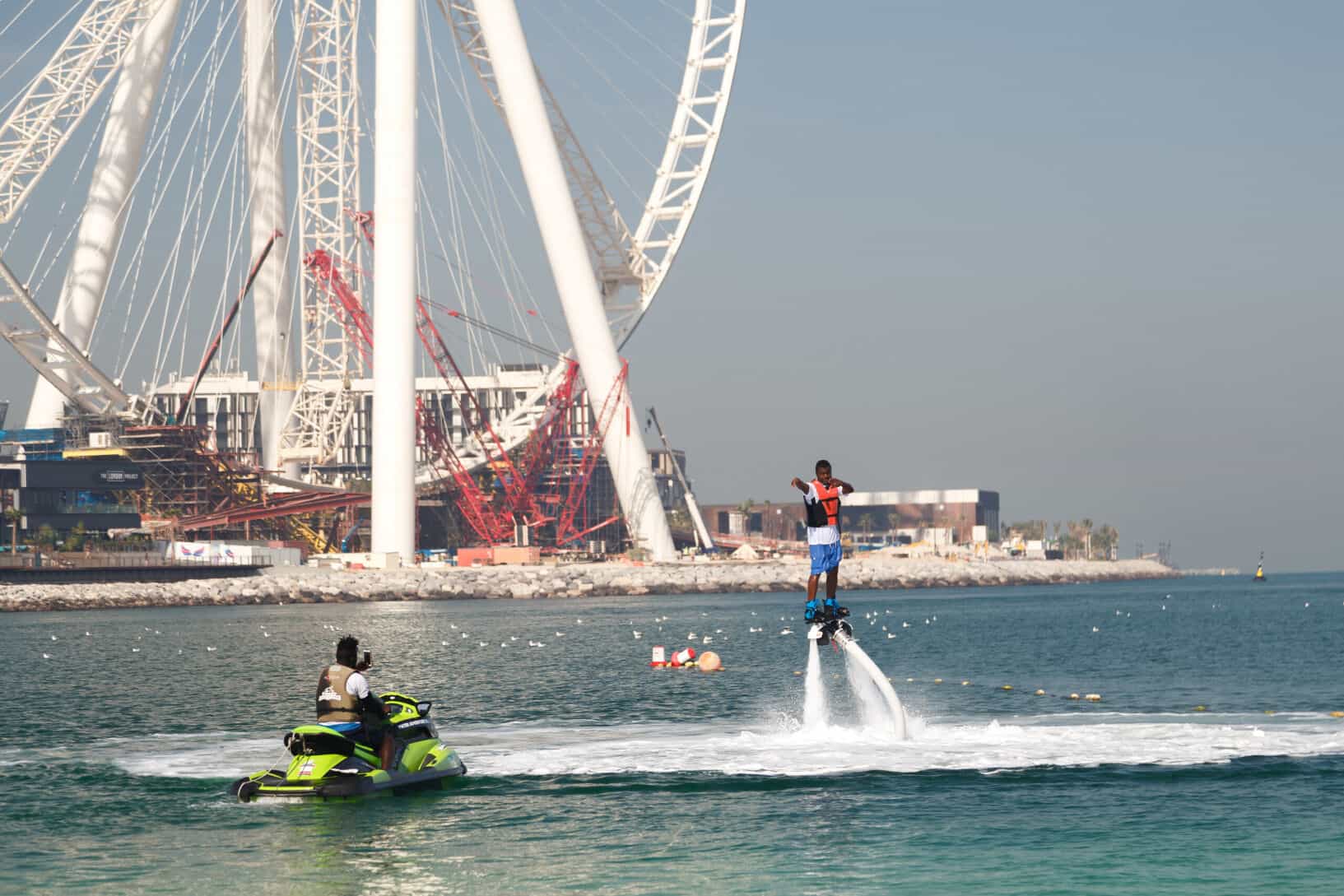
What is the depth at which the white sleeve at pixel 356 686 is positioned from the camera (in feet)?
85.6

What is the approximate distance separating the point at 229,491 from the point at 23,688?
372 ft

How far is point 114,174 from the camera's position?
143 m

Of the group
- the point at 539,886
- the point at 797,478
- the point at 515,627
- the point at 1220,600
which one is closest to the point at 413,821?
the point at 539,886

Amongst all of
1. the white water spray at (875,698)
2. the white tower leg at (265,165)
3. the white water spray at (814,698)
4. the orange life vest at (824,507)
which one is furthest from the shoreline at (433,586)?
the orange life vest at (824,507)

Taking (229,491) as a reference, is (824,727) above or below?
below

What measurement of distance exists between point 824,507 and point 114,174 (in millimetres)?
127635

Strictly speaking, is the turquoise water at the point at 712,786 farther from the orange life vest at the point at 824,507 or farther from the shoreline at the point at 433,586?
the shoreline at the point at 433,586

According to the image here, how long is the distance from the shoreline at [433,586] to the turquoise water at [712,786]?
64.3 m

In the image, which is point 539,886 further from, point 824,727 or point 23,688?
point 23,688

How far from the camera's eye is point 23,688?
175ft

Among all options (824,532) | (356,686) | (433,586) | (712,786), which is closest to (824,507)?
(824,532)

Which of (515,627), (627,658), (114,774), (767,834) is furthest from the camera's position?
(515,627)

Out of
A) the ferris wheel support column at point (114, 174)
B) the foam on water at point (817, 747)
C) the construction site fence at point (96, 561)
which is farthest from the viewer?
the ferris wheel support column at point (114, 174)

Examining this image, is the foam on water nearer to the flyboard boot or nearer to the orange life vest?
the flyboard boot
